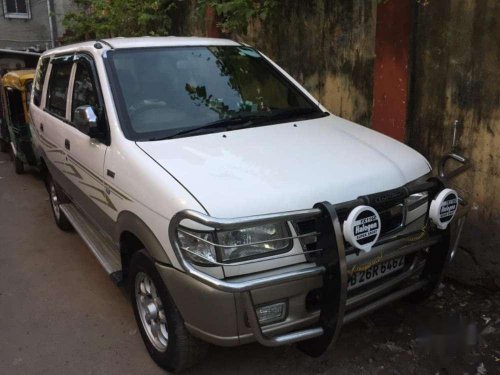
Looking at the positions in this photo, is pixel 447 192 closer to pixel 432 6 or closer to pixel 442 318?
pixel 442 318

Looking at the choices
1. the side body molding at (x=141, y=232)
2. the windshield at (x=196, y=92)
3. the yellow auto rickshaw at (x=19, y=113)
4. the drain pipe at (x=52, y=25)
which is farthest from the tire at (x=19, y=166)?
the drain pipe at (x=52, y=25)

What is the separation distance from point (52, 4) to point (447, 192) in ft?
68.2

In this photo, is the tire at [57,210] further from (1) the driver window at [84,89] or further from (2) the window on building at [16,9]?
(2) the window on building at [16,9]

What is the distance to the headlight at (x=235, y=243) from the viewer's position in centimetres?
242

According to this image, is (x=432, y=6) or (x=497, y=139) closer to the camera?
(x=497, y=139)

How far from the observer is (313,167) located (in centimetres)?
281

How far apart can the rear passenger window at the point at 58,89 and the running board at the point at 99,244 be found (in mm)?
911

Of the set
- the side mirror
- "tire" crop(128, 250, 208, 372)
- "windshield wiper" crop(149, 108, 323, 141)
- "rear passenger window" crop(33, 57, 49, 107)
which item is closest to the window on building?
"rear passenger window" crop(33, 57, 49, 107)

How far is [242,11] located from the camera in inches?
223

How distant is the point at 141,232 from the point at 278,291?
853 millimetres

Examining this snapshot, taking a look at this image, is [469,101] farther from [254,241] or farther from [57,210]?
[57,210]

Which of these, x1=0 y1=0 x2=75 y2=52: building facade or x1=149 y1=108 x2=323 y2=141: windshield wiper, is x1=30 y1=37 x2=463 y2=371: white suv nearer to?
x1=149 y1=108 x2=323 y2=141: windshield wiper

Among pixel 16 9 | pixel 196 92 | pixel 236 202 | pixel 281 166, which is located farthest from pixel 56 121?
pixel 16 9

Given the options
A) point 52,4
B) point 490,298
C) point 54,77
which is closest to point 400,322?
point 490,298
